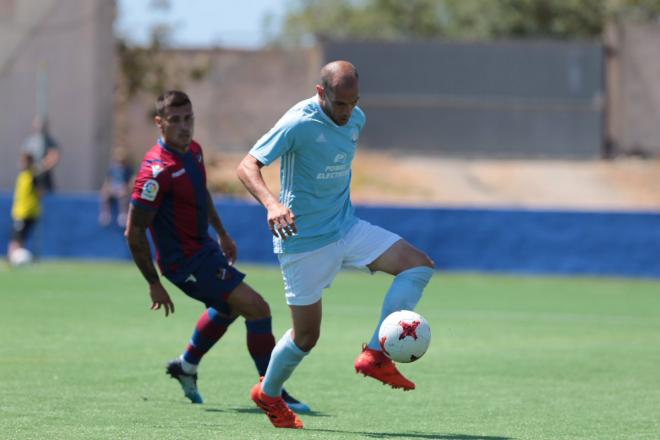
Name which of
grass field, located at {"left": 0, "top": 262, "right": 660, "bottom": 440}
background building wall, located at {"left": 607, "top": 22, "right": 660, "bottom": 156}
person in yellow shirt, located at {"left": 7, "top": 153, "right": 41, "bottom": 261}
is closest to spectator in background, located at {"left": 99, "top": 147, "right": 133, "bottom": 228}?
person in yellow shirt, located at {"left": 7, "top": 153, "right": 41, "bottom": 261}

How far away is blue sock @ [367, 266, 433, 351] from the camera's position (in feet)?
25.3

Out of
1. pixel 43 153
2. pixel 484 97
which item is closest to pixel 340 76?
pixel 43 153

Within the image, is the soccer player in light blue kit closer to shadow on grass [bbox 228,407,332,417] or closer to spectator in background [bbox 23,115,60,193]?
shadow on grass [bbox 228,407,332,417]

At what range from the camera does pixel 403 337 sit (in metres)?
7.47

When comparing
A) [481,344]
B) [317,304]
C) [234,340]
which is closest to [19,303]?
[234,340]

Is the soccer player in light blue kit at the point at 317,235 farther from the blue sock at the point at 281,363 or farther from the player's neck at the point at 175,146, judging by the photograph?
the player's neck at the point at 175,146

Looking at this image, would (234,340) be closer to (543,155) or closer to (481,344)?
(481,344)

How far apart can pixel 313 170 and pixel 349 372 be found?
3.32 meters

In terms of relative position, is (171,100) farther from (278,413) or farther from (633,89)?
(633,89)

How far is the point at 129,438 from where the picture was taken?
7.25 m

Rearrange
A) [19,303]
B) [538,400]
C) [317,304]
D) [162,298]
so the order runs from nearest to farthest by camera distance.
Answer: [317,304] < [162,298] < [538,400] < [19,303]

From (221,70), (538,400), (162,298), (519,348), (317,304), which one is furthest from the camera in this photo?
(221,70)

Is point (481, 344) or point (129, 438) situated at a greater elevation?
point (129, 438)

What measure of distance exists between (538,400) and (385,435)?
6.55ft
